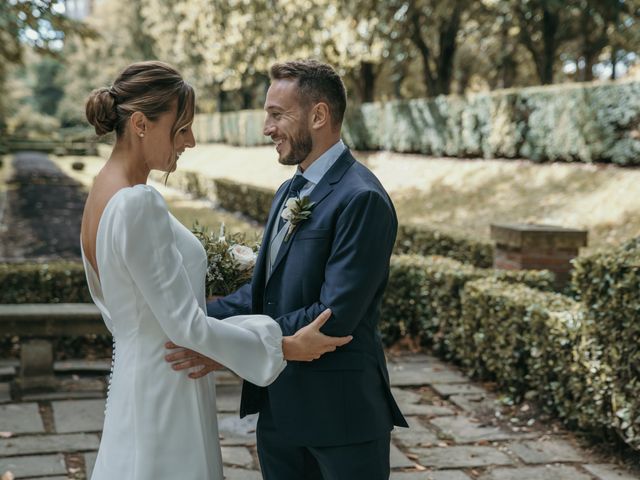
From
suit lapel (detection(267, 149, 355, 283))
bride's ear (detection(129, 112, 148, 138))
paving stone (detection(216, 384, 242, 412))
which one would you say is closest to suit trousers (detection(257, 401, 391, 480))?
suit lapel (detection(267, 149, 355, 283))

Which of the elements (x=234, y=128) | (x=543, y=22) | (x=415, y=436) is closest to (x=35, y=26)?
(x=415, y=436)

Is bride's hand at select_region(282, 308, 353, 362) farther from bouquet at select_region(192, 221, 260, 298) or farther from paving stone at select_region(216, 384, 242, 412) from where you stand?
paving stone at select_region(216, 384, 242, 412)

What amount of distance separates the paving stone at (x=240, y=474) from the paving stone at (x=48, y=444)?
928 millimetres

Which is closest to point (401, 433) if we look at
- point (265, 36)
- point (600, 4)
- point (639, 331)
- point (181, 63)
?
point (639, 331)

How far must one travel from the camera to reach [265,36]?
107ft

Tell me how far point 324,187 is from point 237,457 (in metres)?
2.88

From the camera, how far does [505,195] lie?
18562mm

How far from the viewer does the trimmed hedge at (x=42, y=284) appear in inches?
303

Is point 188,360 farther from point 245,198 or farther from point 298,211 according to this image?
point 245,198

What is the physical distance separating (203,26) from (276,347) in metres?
37.9

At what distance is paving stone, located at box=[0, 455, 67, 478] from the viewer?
4.78 meters

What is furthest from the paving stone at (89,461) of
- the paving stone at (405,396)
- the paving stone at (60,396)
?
the paving stone at (405,396)

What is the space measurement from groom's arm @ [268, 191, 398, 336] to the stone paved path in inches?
98.3

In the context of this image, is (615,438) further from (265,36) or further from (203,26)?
(203,26)
